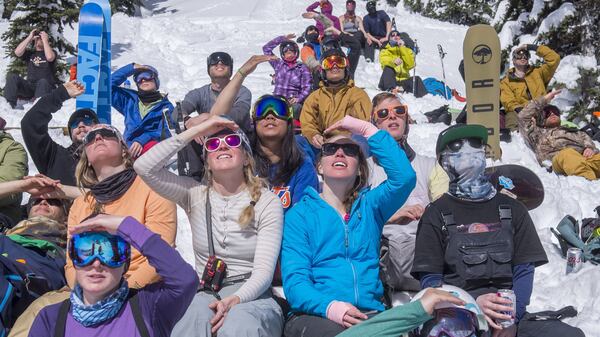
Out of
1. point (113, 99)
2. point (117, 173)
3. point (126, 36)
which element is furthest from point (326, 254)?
point (126, 36)

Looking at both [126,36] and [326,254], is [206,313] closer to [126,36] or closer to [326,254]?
[326,254]

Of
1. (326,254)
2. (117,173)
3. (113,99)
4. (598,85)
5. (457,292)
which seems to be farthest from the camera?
(598,85)

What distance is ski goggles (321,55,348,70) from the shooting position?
269 inches

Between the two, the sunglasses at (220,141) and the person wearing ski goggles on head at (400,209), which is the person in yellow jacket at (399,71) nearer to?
the person wearing ski goggles on head at (400,209)

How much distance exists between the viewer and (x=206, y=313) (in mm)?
3783

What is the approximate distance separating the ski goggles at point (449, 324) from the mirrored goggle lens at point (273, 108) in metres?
2.27

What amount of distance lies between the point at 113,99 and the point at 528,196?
A: 5172 millimetres

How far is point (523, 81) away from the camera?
973 centimetres

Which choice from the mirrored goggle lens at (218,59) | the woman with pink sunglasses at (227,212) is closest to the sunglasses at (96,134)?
the woman with pink sunglasses at (227,212)

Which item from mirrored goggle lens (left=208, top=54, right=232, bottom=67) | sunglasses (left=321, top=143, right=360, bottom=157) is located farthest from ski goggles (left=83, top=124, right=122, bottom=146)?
mirrored goggle lens (left=208, top=54, right=232, bottom=67)

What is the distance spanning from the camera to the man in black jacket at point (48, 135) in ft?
19.2

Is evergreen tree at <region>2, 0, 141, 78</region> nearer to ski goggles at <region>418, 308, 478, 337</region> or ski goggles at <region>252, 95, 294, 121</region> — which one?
ski goggles at <region>252, 95, 294, 121</region>

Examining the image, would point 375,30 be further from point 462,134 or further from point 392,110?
point 462,134

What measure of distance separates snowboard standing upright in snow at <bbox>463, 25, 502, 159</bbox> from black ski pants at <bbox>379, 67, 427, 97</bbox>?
16.5 feet
